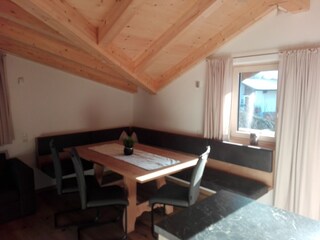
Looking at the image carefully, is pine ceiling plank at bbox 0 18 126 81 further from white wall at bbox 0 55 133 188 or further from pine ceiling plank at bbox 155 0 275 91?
pine ceiling plank at bbox 155 0 275 91

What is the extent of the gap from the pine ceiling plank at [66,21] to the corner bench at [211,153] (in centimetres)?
163

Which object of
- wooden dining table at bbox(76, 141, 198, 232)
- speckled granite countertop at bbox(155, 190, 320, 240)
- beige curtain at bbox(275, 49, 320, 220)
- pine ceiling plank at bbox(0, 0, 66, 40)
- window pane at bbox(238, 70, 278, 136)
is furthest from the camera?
window pane at bbox(238, 70, 278, 136)

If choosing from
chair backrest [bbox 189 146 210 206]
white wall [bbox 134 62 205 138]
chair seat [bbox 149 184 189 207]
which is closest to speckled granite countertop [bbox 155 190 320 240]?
chair backrest [bbox 189 146 210 206]

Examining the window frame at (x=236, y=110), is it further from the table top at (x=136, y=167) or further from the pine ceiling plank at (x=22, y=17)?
the pine ceiling plank at (x=22, y=17)

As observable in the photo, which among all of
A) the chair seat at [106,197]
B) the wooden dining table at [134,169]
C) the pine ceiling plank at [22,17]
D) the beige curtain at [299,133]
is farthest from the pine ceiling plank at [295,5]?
the chair seat at [106,197]

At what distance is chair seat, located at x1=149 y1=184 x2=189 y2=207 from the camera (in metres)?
2.57

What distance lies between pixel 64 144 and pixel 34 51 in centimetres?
143

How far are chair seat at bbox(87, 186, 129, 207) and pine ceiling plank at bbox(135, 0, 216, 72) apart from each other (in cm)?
171

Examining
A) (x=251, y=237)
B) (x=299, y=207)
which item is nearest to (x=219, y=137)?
(x=299, y=207)

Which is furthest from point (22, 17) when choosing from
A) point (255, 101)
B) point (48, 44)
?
point (255, 101)

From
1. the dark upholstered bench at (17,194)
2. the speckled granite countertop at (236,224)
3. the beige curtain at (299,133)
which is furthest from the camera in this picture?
the dark upholstered bench at (17,194)

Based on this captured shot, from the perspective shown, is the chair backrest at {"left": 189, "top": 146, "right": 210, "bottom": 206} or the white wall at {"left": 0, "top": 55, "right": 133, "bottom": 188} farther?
the white wall at {"left": 0, "top": 55, "right": 133, "bottom": 188}

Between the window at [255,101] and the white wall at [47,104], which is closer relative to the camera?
the window at [255,101]

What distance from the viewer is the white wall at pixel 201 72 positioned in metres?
2.89
